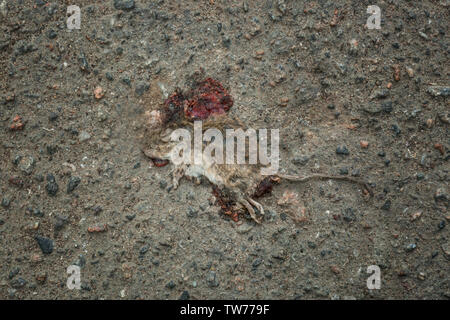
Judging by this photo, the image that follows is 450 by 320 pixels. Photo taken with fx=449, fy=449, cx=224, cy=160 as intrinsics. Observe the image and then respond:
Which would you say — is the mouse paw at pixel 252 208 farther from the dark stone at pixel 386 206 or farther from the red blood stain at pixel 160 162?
the dark stone at pixel 386 206

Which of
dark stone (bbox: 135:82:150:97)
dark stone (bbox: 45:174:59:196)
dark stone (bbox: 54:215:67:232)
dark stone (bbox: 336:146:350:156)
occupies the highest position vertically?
dark stone (bbox: 135:82:150:97)

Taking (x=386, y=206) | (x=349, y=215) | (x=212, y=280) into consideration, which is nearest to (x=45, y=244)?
(x=212, y=280)

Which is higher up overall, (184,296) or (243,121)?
(243,121)

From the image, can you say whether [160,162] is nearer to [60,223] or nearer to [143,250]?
[143,250]

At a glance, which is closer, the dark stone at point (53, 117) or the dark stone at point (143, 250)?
the dark stone at point (143, 250)

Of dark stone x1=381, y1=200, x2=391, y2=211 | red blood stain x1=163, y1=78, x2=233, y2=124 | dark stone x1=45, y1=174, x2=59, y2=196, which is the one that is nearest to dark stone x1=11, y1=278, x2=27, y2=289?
dark stone x1=45, y1=174, x2=59, y2=196

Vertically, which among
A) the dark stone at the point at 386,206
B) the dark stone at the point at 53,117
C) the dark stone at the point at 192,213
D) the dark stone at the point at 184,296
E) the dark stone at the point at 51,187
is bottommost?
the dark stone at the point at 184,296

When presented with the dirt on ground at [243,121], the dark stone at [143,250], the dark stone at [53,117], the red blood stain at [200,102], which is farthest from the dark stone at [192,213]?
the dark stone at [53,117]

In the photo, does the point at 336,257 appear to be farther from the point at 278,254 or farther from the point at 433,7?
the point at 433,7

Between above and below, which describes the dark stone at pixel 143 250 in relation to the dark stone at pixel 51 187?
below

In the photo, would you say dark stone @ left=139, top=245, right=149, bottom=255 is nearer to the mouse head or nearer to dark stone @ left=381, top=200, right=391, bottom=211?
the mouse head
